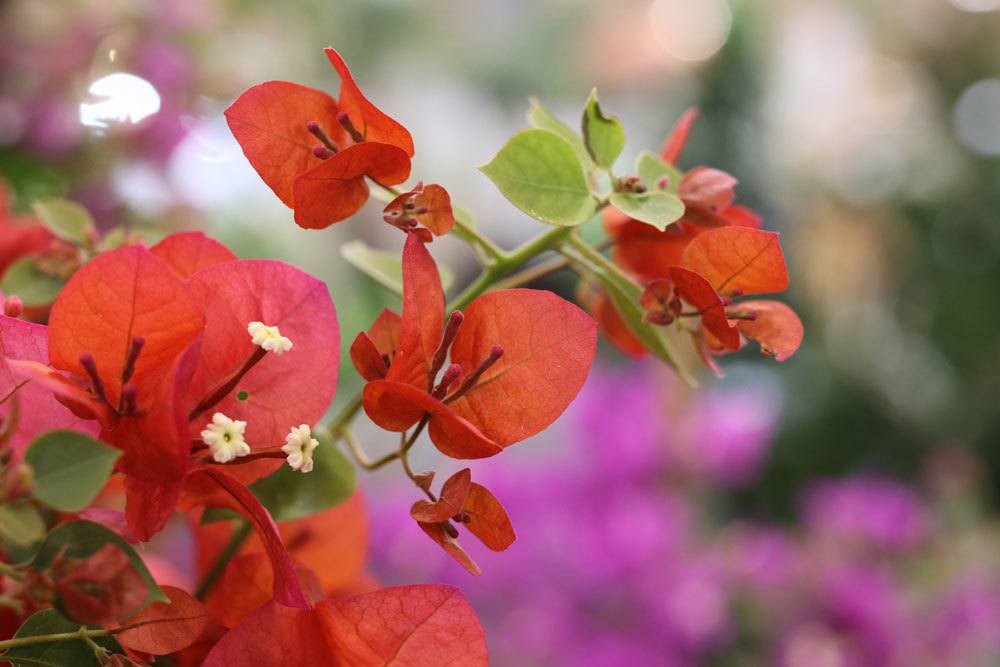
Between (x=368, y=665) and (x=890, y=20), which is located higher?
(x=368, y=665)

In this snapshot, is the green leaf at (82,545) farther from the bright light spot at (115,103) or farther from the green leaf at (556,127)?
the bright light spot at (115,103)

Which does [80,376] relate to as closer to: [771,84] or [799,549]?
[799,549]

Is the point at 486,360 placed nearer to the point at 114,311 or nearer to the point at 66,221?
the point at 114,311

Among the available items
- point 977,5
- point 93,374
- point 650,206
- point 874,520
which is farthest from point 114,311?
point 977,5

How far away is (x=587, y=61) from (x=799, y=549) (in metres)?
1.64

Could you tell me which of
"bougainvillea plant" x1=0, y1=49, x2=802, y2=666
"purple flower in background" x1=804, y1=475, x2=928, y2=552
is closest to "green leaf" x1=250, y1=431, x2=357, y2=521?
"bougainvillea plant" x1=0, y1=49, x2=802, y2=666

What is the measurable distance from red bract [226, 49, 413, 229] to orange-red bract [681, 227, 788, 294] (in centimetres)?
7

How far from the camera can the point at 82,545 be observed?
6.7 inches

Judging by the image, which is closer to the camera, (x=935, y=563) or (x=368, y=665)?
(x=368, y=665)

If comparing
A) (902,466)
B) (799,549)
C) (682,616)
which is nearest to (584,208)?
(682,616)

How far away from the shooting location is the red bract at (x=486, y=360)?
208mm

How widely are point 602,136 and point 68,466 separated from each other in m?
0.15

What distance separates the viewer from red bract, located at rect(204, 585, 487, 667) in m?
0.20

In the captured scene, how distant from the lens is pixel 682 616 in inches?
29.2
